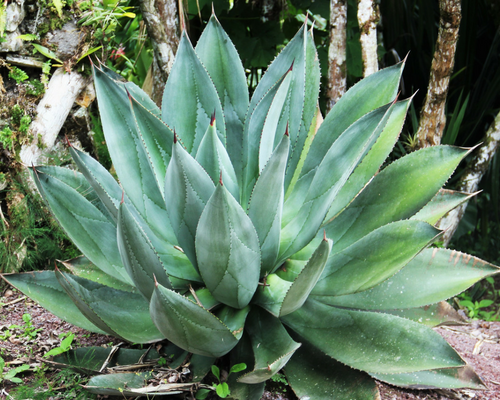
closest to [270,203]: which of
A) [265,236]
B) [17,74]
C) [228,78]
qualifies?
[265,236]

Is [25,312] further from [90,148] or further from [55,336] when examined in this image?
[90,148]

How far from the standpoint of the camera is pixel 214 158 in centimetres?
116

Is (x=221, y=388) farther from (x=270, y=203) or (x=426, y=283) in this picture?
(x=426, y=283)

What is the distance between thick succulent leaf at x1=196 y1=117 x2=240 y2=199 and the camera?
1.14 meters

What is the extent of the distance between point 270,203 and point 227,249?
18 centimetres

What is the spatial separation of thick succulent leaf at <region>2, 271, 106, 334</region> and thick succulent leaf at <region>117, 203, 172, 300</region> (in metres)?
0.32

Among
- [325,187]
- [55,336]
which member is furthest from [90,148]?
[325,187]

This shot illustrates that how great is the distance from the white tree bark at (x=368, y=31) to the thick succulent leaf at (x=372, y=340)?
1.44 m

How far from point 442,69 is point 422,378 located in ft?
6.23

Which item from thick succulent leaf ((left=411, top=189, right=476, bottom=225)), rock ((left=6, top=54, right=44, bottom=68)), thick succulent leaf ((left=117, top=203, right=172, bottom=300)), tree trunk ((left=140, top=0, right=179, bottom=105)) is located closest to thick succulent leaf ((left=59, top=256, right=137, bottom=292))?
thick succulent leaf ((left=117, top=203, right=172, bottom=300))

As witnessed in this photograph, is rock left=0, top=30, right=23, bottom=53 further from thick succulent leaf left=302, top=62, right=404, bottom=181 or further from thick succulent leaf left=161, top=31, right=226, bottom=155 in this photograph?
thick succulent leaf left=302, top=62, right=404, bottom=181

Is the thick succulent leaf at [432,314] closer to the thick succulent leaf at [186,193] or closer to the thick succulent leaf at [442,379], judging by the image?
the thick succulent leaf at [442,379]

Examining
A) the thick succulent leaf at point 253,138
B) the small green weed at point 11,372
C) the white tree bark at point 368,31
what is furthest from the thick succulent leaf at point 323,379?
the white tree bark at point 368,31

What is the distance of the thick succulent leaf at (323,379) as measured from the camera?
1066 millimetres
